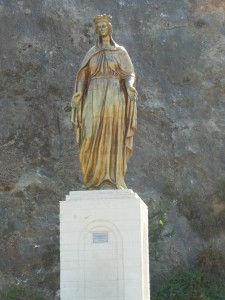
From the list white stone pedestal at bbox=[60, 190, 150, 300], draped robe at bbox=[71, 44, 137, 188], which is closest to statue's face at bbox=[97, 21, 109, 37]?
draped robe at bbox=[71, 44, 137, 188]

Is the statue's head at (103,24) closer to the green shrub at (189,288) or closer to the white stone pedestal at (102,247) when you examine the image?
the white stone pedestal at (102,247)

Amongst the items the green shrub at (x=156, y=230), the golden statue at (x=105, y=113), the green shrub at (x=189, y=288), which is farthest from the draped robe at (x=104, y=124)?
the green shrub at (x=189, y=288)

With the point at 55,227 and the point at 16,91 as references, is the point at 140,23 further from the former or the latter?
the point at 55,227

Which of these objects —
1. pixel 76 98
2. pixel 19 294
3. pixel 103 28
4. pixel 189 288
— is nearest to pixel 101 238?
pixel 76 98

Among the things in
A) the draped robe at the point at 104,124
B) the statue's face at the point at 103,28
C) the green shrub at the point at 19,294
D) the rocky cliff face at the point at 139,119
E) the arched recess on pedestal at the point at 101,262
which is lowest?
the arched recess on pedestal at the point at 101,262

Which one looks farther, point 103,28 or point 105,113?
point 103,28

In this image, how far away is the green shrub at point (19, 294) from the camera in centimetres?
1777

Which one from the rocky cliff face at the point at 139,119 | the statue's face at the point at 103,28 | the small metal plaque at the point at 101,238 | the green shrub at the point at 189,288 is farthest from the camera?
the rocky cliff face at the point at 139,119

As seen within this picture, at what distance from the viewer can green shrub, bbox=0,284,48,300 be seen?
17766 millimetres

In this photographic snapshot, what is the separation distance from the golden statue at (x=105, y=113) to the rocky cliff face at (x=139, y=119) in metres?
10.6

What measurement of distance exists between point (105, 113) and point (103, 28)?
141 cm

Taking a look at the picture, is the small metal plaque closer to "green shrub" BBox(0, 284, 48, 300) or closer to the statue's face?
the statue's face

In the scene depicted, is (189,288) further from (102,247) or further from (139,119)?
(102,247)

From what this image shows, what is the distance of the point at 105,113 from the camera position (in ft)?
31.9
